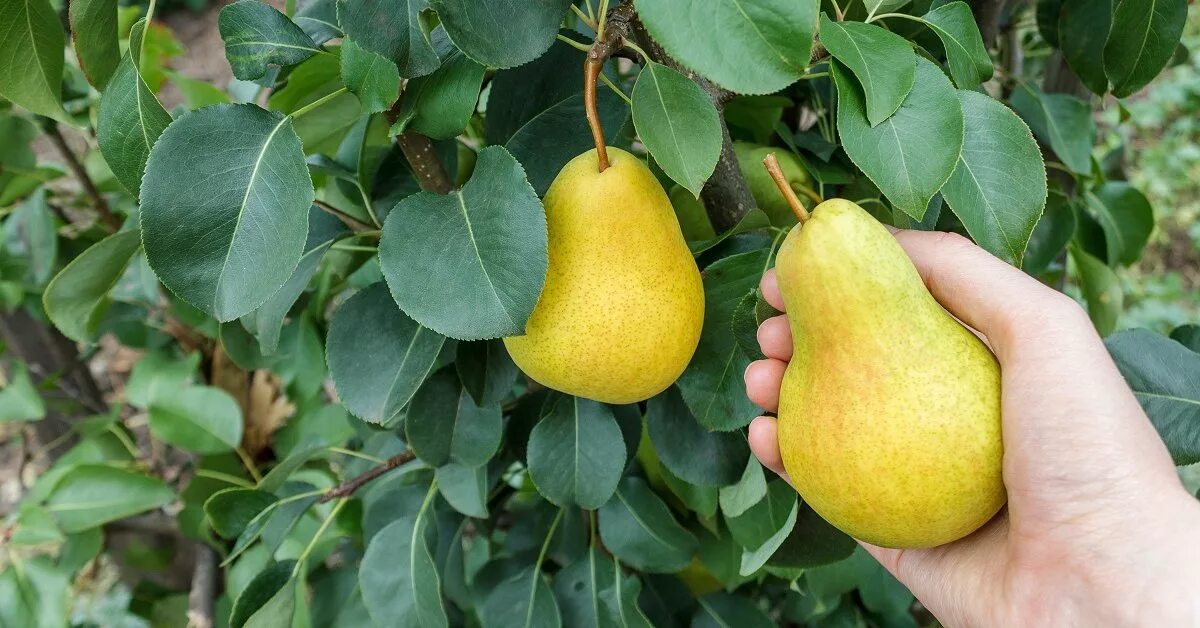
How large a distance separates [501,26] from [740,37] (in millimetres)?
152

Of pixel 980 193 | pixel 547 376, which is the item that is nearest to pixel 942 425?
pixel 980 193

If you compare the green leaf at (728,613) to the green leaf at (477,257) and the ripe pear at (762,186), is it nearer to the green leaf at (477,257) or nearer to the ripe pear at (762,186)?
the ripe pear at (762,186)

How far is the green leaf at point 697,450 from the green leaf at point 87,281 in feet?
1.78

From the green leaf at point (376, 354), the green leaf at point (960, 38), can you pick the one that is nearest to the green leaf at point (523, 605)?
the green leaf at point (376, 354)

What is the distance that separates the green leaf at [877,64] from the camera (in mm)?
521

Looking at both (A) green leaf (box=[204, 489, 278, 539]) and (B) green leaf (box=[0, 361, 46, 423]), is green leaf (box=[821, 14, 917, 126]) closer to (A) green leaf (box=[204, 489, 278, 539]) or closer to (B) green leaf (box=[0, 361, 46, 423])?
(A) green leaf (box=[204, 489, 278, 539])

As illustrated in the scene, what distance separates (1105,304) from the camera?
992mm

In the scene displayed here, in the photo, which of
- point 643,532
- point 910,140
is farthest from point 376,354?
point 910,140

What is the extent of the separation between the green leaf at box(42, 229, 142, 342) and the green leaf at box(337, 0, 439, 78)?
428mm

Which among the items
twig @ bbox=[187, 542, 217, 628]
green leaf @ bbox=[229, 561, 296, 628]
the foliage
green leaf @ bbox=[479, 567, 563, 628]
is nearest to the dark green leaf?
the foliage

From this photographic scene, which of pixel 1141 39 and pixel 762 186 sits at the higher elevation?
pixel 1141 39

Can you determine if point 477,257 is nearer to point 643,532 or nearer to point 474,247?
point 474,247

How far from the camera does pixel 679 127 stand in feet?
1.82

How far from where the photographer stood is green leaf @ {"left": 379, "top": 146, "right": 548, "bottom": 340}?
1.79 feet
